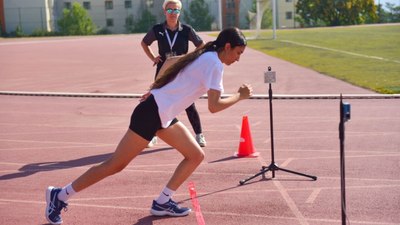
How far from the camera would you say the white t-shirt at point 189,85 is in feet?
19.2

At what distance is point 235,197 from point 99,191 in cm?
152

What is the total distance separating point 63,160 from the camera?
9805mm

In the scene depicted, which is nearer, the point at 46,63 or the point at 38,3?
the point at 46,63

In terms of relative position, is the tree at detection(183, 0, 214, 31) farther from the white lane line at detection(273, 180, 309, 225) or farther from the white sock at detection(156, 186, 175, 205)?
the white sock at detection(156, 186, 175, 205)

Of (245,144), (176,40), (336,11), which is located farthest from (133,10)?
(245,144)

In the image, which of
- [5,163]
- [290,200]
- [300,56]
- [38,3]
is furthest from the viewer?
[38,3]

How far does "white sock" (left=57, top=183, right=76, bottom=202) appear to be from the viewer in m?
6.36

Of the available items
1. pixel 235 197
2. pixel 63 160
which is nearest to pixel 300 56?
pixel 63 160

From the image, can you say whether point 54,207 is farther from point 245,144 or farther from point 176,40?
point 176,40

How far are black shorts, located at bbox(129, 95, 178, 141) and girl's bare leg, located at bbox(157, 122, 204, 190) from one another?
0.72 ft

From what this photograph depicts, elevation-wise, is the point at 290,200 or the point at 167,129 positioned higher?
the point at 167,129

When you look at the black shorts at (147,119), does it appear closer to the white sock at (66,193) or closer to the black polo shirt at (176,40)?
the white sock at (66,193)

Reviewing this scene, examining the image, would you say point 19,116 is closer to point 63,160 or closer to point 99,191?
point 63,160

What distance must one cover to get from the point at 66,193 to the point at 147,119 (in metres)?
1.06
